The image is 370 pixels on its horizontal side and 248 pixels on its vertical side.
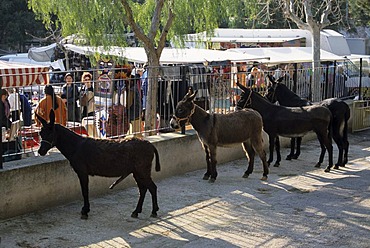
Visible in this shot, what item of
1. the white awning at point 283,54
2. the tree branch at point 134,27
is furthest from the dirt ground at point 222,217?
the white awning at point 283,54

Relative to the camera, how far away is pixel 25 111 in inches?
384

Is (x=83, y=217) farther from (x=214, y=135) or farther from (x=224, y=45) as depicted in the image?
(x=224, y=45)

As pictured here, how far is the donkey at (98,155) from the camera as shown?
27.7 feet

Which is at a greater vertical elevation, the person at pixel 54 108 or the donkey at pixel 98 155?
the person at pixel 54 108

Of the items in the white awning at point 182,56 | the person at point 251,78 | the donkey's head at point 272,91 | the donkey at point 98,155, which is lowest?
the donkey at point 98,155

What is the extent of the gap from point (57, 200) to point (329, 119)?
6.07 metres

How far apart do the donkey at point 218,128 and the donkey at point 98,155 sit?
2.05 meters

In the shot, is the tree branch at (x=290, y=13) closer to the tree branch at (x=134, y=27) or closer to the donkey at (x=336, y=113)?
the donkey at (x=336, y=113)

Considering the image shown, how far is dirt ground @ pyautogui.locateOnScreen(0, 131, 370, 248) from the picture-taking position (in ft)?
25.3

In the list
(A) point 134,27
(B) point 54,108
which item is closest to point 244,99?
(A) point 134,27

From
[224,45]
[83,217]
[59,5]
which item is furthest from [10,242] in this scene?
[224,45]

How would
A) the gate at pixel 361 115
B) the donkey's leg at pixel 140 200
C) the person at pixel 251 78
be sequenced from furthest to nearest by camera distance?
the gate at pixel 361 115 → the person at pixel 251 78 → the donkey's leg at pixel 140 200

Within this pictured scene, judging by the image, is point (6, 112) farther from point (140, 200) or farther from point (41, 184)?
point (140, 200)

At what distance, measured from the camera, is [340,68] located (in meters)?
17.6
